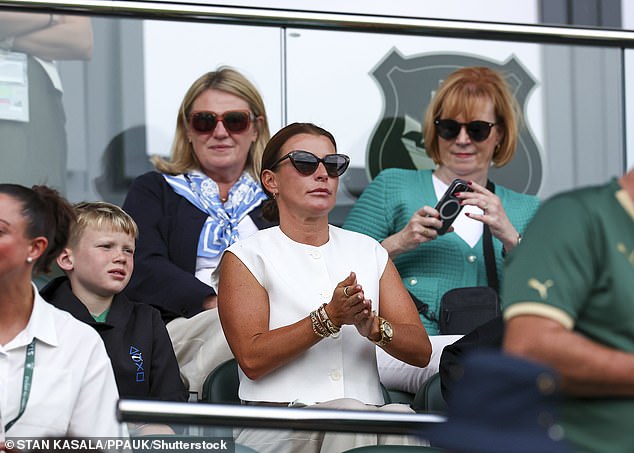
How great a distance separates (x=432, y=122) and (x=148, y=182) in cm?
114

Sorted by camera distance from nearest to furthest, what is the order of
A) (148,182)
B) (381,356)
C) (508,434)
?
(508,434) → (381,356) → (148,182)

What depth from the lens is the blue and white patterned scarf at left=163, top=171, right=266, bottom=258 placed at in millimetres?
5004

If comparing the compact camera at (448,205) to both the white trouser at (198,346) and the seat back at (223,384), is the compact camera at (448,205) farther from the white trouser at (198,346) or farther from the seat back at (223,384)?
the seat back at (223,384)

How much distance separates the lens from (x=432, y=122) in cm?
522

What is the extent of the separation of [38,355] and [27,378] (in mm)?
76

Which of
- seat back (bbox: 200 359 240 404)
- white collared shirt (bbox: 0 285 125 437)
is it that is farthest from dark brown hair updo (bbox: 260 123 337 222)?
white collared shirt (bbox: 0 285 125 437)

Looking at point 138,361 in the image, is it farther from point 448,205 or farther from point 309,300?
point 448,205

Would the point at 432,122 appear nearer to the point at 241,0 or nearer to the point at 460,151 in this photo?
the point at 460,151

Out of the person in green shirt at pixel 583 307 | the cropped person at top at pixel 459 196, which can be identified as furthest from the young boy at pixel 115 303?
the person in green shirt at pixel 583 307

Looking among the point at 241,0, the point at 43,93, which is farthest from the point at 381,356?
the point at 241,0

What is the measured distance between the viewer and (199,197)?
16.7ft

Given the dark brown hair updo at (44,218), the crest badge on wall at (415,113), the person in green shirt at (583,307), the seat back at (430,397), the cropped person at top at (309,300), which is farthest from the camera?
the crest badge on wall at (415,113)

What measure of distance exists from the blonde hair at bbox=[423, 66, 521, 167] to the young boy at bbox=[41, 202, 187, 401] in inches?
52.2

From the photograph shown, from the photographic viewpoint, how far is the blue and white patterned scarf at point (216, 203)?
16.4 ft
